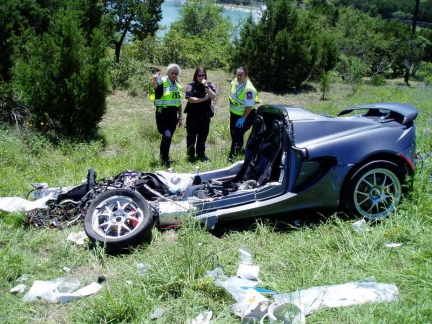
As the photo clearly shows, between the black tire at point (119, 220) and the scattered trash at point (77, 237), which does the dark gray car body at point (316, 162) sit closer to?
the black tire at point (119, 220)

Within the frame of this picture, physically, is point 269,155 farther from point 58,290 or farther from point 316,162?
point 58,290

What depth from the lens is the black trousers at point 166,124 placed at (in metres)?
7.25

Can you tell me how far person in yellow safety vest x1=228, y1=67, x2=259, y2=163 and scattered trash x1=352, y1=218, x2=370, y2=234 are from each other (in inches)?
125

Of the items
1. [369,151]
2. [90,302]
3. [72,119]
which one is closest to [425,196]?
[369,151]

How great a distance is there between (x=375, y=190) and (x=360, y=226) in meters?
0.45

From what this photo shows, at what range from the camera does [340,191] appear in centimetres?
457

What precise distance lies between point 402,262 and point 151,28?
2133 centimetres

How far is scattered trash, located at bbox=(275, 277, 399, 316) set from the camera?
3215 mm

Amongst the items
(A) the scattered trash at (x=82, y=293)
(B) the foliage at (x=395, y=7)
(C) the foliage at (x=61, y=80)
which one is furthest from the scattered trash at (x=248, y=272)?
(B) the foliage at (x=395, y=7)

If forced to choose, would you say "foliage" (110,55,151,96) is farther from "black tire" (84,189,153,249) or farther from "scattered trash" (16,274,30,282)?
"scattered trash" (16,274,30,282)

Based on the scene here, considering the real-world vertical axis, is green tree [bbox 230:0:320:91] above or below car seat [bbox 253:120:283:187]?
above

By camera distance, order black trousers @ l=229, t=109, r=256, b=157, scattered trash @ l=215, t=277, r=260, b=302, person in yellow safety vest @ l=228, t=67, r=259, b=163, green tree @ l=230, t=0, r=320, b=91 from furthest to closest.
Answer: green tree @ l=230, t=0, r=320, b=91
black trousers @ l=229, t=109, r=256, b=157
person in yellow safety vest @ l=228, t=67, r=259, b=163
scattered trash @ l=215, t=277, r=260, b=302

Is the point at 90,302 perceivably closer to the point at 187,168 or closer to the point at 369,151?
the point at 369,151

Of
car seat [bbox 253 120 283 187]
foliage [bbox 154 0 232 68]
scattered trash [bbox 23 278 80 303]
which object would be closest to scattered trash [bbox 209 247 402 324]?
scattered trash [bbox 23 278 80 303]
